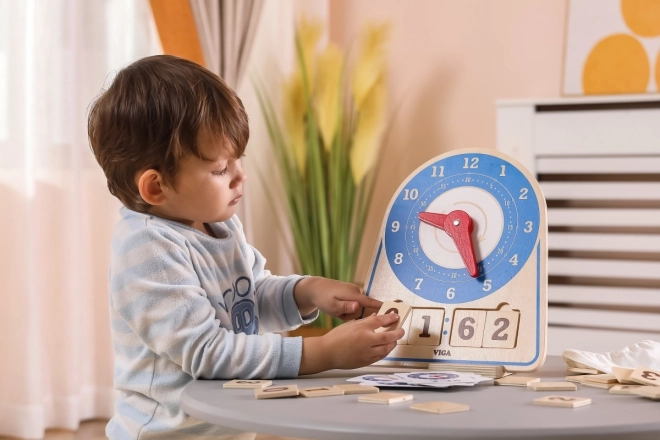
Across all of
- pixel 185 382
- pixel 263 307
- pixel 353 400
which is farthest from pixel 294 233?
pixel 353 400

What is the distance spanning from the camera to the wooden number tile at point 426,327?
3.31ft

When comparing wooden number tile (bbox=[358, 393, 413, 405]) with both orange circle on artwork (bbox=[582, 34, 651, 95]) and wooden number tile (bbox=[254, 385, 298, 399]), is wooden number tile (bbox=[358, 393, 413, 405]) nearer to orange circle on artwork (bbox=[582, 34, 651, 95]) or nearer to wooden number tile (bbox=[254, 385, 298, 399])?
wooden number tile (bbox=[254, 385, 298, 399])

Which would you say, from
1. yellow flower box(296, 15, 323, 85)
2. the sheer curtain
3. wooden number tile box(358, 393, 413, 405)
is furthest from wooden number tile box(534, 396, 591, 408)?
yellow flower box(296, 15, 323, 85)

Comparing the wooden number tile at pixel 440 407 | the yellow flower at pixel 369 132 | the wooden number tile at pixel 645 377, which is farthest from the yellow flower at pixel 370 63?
the wooden number tile at pixel 440 407

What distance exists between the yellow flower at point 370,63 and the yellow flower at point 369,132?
26mm

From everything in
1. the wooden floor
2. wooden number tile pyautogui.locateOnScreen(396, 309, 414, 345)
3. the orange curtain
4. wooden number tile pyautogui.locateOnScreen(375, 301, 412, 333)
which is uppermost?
the orange curtain

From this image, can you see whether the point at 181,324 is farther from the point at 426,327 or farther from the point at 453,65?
the point at 453,65

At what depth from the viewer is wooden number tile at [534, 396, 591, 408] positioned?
0.75 metres

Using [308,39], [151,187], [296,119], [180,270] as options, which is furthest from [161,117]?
[308,39]

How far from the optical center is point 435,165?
1.10 m

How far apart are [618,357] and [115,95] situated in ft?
2.33

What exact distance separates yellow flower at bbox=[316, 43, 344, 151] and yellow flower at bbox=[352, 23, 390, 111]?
77 mm

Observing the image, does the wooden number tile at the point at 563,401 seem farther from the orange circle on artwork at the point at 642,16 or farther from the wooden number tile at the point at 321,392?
the orange circle on artwork at the point at 642,16

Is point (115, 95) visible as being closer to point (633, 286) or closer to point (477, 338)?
point (477, 338)
